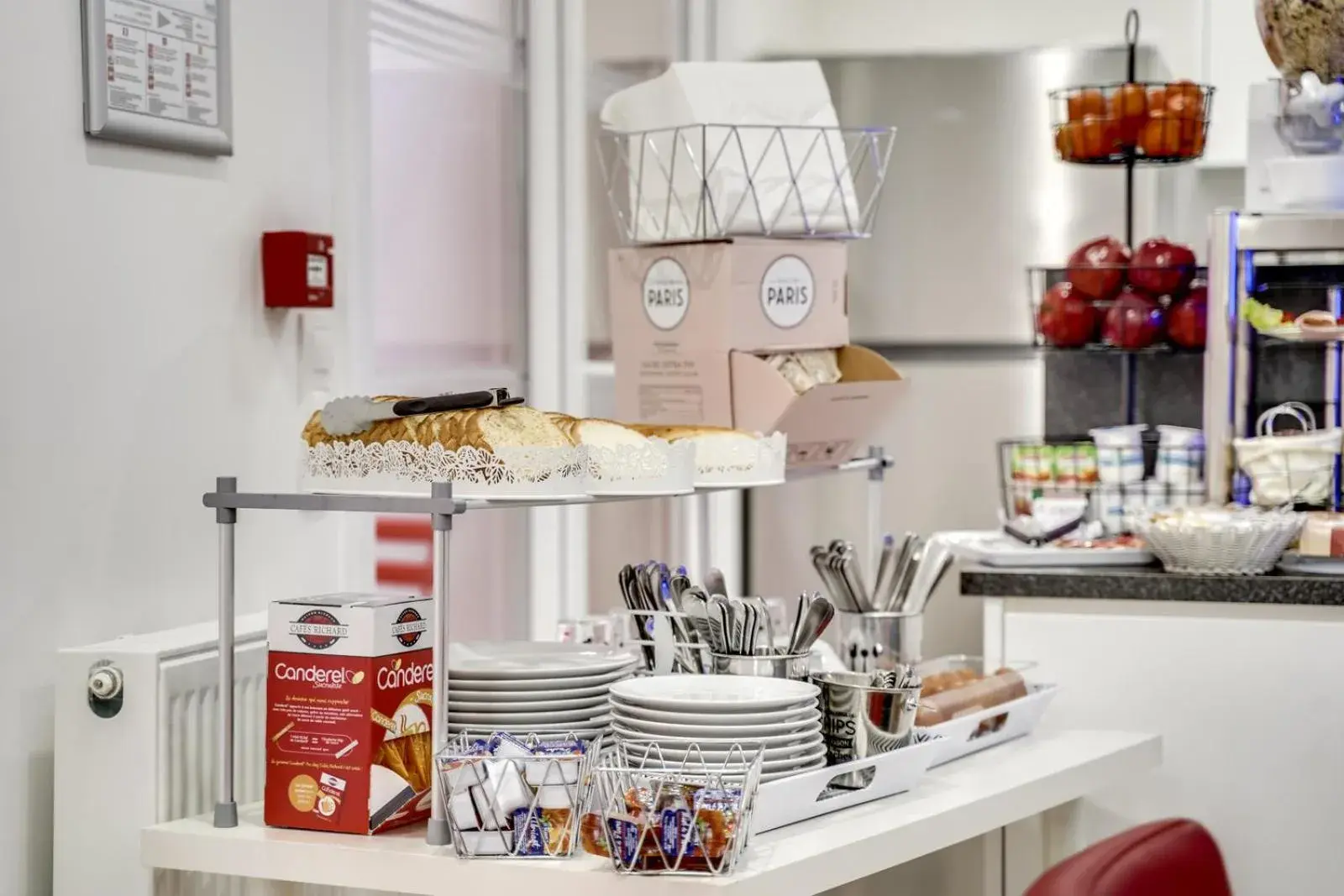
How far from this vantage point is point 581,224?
10.6ft

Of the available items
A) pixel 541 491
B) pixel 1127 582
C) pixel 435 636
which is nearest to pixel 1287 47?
pixel 1127 582

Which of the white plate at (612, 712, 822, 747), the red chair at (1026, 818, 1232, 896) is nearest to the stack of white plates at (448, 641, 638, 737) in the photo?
the white plate at (612, 712, 822, 747)

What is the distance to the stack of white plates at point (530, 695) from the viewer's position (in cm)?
176

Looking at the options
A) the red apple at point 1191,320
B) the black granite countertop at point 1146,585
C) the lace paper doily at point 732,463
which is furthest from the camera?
the red apple at point 1191,320

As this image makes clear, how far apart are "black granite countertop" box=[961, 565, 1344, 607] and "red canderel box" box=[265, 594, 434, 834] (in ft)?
3.25

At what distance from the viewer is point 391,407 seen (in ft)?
5.71

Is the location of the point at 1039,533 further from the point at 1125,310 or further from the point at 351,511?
the point at 351,511

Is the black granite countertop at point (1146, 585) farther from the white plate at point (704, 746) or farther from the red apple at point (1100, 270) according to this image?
the white plate at point (704, 746)

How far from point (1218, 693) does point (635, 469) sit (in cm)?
103

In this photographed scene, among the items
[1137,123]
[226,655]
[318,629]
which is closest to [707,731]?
[318,629]

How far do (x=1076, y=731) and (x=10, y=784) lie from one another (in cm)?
130

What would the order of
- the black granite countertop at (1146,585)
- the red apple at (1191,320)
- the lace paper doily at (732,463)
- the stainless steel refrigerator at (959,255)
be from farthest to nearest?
1. the stainless steel refrigerator at (959,255)
2. the red apple at (1191,320)
3. the black granite countertop at (1146,585)
4. the lace paper doily at (732,463)

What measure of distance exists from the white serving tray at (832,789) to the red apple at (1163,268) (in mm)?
1119

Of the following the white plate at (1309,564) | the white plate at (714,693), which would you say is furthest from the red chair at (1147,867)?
the white plate at (1309,564)
